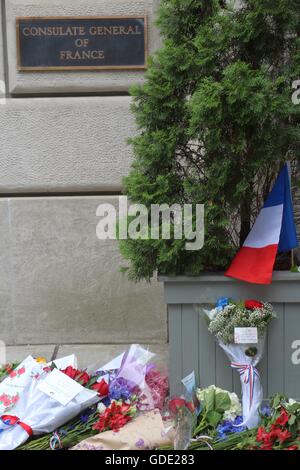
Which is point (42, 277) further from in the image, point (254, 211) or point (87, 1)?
point (87, 1)

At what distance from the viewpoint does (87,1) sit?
439 centimetres

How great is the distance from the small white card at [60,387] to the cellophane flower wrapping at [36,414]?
0.02 meters

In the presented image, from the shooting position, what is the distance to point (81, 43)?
4.39m

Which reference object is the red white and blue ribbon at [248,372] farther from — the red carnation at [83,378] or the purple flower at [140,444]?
the red carnation at [83,378]

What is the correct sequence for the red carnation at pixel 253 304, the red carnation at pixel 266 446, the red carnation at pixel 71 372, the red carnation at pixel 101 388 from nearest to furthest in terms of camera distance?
the red carnation at pixel 266 446
the red carnation at pixel 253 304
the red carnation at pixel 101 388
the red carnation at pixel 71 372

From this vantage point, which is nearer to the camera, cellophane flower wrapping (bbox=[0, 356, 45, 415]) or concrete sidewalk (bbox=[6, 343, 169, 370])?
cellophane flower wrapping (bbox=[0, 356, 45, 415])

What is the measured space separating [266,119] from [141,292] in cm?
220

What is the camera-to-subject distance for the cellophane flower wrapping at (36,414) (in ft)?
9.60

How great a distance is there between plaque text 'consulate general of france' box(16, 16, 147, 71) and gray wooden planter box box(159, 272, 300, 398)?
2.16 metres

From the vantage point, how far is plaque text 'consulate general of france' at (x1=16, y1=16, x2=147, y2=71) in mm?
4379

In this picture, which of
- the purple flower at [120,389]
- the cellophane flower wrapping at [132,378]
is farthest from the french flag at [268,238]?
the purple flower at [120,389]

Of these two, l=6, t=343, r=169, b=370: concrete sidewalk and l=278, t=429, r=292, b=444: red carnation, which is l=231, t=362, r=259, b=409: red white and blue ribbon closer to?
l=278, t=429, r=292, b=444: red carnation

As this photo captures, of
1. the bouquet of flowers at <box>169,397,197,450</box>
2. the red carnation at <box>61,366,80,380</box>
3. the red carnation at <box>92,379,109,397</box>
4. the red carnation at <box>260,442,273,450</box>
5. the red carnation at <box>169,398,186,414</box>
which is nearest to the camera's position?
the red carnation at <box>260,442,273,450</box>

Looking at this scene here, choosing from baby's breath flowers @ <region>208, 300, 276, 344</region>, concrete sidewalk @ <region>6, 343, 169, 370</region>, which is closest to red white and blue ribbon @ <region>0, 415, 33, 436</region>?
baby's breath flowers @ <region>208, 300, 276, 344</region>
